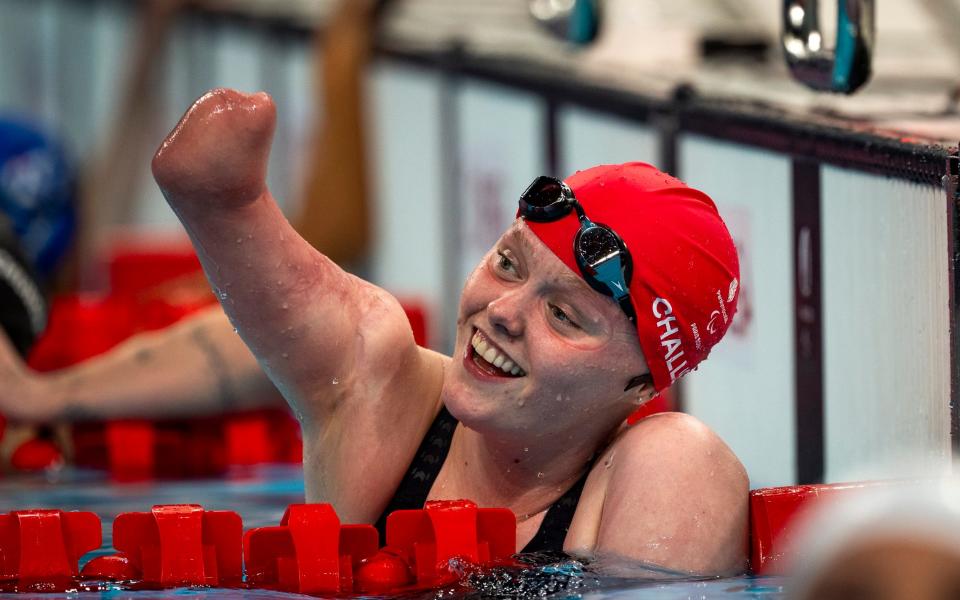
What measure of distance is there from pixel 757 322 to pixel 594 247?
150 centimetres

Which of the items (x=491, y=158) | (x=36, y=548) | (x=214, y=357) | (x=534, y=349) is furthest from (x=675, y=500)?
(x=491, y=158)

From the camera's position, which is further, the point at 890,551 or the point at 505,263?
the point at 505,263

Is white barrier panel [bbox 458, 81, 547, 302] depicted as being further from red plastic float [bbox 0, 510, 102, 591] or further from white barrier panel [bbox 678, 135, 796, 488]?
red plastic float [bbox 0, 510, 102, 591]

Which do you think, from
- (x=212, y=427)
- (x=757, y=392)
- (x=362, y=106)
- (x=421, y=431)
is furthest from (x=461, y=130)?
(x=421, y=431)

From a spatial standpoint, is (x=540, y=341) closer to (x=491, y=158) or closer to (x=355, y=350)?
(x=355, y=350)

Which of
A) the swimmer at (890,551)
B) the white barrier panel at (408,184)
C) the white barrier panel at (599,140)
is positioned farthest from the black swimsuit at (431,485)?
the white barrier panel at (408,184)

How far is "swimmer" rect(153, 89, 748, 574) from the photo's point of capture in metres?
2.58

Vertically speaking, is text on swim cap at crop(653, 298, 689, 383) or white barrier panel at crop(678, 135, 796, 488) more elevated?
text on swim cap at crop(653, 298, 689, 383)

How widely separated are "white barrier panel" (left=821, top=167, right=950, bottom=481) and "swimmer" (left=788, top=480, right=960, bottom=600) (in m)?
1.47

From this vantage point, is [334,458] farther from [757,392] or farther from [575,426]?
[757,392]

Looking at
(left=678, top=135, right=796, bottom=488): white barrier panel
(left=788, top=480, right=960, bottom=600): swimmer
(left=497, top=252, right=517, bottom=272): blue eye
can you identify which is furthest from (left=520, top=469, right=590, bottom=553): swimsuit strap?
(left=788, top=480, right=960, bottom=600): swimmer

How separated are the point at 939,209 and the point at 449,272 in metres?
4.65

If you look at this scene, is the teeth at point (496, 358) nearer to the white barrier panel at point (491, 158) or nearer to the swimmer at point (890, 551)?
the swimmer at point (890, 551)

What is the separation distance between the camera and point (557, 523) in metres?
2.76
